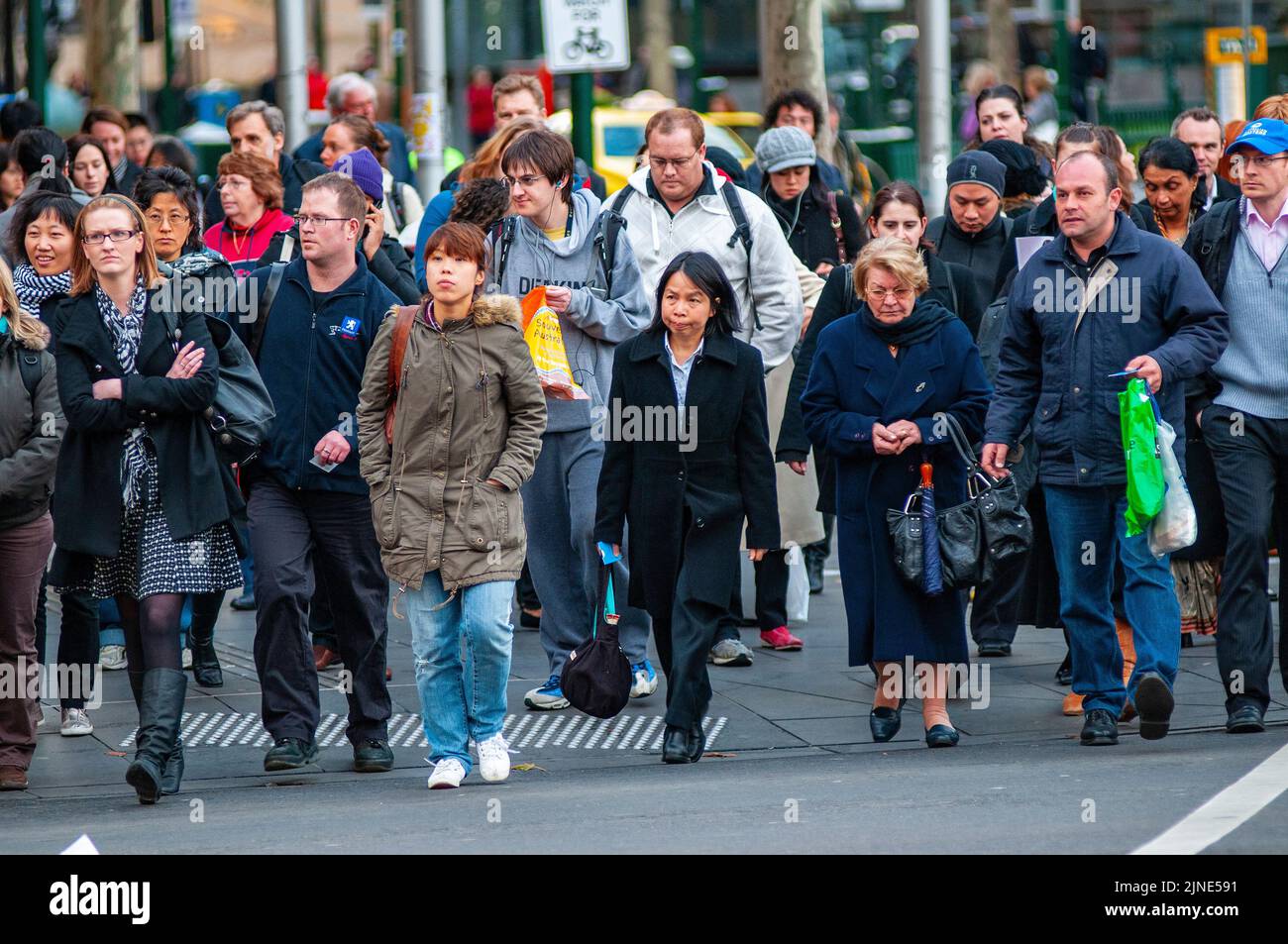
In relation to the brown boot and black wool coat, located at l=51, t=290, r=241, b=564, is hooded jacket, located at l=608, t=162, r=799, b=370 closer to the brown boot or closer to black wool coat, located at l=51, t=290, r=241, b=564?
the brown boot

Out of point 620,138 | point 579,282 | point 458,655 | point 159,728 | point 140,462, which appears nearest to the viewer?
point 159,728

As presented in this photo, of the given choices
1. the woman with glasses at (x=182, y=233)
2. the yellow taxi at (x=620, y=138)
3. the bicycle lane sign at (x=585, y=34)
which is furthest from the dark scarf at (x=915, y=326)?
the yellow taxi at (x=620, y=138)

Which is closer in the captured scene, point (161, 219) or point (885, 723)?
point (885, 723)

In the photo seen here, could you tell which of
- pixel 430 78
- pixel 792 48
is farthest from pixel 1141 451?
pixel 430 78

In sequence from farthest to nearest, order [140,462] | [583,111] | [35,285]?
[583,111] → [35,285] → [140,462]

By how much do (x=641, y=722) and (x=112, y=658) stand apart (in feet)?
8.71

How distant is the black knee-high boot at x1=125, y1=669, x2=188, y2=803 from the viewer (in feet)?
23.9

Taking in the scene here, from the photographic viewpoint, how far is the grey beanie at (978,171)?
32.3 ft

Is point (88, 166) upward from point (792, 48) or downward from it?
downward

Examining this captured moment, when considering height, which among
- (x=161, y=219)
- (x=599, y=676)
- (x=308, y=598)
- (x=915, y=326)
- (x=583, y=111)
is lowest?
(x=599, y=676)

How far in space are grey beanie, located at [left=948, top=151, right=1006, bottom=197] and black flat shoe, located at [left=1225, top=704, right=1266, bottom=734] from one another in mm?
2917

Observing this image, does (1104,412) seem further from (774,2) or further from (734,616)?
(774,2)

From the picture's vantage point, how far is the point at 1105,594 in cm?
808

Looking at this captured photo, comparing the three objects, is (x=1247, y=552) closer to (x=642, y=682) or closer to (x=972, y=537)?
(x=972, y=537)
